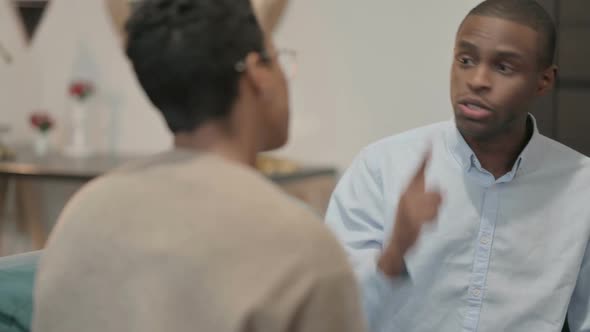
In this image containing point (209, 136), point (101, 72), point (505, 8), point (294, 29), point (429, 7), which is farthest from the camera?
point (101, 72)

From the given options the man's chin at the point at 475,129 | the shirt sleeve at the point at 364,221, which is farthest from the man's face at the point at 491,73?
the shirt sleeve at the point at 364,221

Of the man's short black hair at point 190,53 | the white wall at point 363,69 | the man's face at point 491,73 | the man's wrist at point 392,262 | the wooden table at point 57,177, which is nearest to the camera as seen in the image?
the man's short black hair at point 190,53

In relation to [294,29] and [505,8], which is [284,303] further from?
[294,29]

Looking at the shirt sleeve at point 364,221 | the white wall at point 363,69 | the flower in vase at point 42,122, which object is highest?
the shirt sleeve at point 364,221

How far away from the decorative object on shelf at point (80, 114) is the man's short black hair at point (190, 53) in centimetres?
352

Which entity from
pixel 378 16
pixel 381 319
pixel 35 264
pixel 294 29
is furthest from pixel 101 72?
pixel 381 319

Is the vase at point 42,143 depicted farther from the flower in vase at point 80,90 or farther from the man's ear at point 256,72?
the man's ear at point 256,72

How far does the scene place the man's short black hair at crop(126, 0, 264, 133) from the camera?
1.03 metres

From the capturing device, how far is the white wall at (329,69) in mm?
3721

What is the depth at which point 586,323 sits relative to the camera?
176 centimetres

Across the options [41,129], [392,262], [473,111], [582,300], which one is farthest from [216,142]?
[41,129]

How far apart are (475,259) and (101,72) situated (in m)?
3.22

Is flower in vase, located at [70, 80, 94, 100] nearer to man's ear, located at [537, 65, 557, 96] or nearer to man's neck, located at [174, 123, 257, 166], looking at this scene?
man's ear, located at [537, 65, 557, 96]

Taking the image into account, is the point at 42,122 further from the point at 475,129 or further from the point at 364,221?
the point at 475,129
